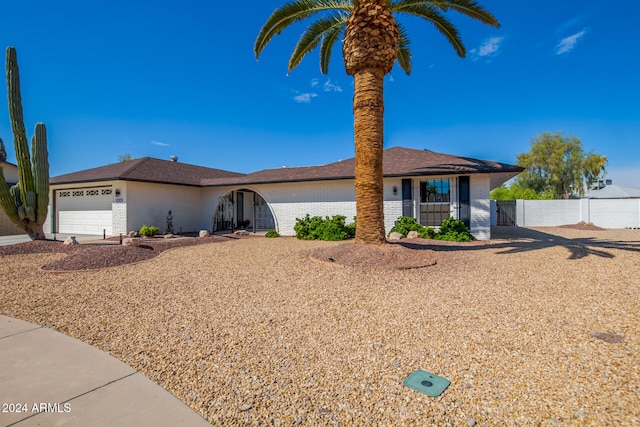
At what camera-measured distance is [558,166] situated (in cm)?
3725

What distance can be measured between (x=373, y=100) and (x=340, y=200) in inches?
290

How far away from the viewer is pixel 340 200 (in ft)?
51.9

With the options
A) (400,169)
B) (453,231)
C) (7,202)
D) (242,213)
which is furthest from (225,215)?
(453,231)

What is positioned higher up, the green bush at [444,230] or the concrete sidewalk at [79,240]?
the green bush at [444,230]

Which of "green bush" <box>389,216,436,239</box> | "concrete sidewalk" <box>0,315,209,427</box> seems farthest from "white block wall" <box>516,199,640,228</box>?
"concrete sidewalk" <box>0,315,209,427</box>

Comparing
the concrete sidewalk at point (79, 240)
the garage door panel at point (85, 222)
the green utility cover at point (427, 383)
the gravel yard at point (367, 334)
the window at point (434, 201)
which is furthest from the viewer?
the garage door panel at point (85, 222)

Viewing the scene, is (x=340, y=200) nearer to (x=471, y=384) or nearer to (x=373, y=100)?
(x=373, y=100)

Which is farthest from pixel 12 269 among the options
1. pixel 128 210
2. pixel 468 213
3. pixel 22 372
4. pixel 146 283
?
pixel 468 213

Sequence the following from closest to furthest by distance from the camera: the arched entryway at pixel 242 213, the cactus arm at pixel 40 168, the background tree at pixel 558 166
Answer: the cactus arm at pixel 40 168, the arched entryway at pixel 242 213, the background tree at pixel 558 166

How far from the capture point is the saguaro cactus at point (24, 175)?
40.9 feet

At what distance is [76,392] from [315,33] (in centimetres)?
1169

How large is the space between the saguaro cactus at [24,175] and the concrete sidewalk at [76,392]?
12290 millimetres

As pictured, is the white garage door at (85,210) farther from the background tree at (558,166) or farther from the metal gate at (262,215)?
the background tree at (558,166)

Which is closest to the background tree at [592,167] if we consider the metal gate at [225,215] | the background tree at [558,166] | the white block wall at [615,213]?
the background tree at [558,166]
